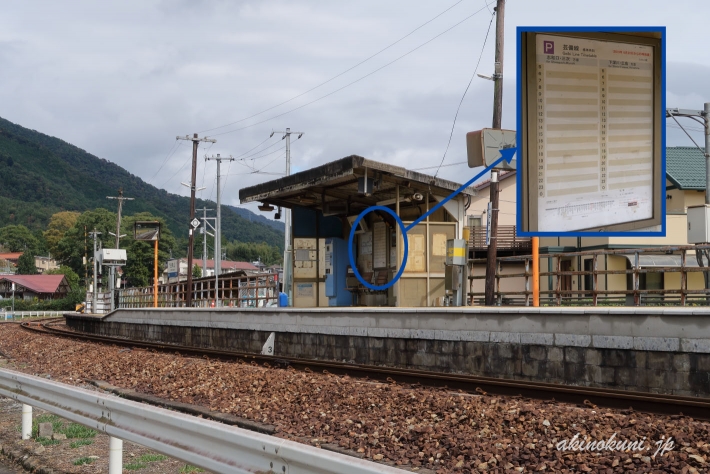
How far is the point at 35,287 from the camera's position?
362 ft

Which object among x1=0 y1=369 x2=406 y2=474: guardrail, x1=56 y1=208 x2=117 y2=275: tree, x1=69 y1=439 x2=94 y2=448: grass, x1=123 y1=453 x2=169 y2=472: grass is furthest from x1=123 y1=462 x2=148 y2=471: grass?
x1=56 y1=208 x2=117 y2=275: tree

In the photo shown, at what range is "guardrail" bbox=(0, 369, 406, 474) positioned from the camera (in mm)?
4426

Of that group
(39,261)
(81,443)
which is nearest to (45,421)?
(81,443)

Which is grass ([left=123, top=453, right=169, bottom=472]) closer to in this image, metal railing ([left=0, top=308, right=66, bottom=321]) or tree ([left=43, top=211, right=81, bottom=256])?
metal railing ([left=0, top=308, right=66, bottom=321])

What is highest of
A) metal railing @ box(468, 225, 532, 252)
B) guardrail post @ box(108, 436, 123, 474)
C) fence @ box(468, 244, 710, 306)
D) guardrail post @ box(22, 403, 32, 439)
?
metal railing @ box(468, 225, 532, 252)

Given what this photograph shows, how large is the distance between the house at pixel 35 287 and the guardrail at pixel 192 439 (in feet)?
360

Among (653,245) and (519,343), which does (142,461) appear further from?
(653,245)

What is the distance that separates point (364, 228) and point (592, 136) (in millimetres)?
7845

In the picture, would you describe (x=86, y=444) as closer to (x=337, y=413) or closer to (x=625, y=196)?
(x=337, y=413)

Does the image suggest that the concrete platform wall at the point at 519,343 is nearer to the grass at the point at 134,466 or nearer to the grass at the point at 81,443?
the grass at the point at 134,466

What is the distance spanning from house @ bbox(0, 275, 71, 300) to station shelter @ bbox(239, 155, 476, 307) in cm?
9733

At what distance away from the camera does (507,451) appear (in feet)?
21.7

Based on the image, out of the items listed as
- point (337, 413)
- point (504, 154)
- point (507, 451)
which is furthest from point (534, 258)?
point (507, 451)

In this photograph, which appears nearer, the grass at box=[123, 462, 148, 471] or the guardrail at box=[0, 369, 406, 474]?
the guardrail at box=[0, 369, 406, 474]
